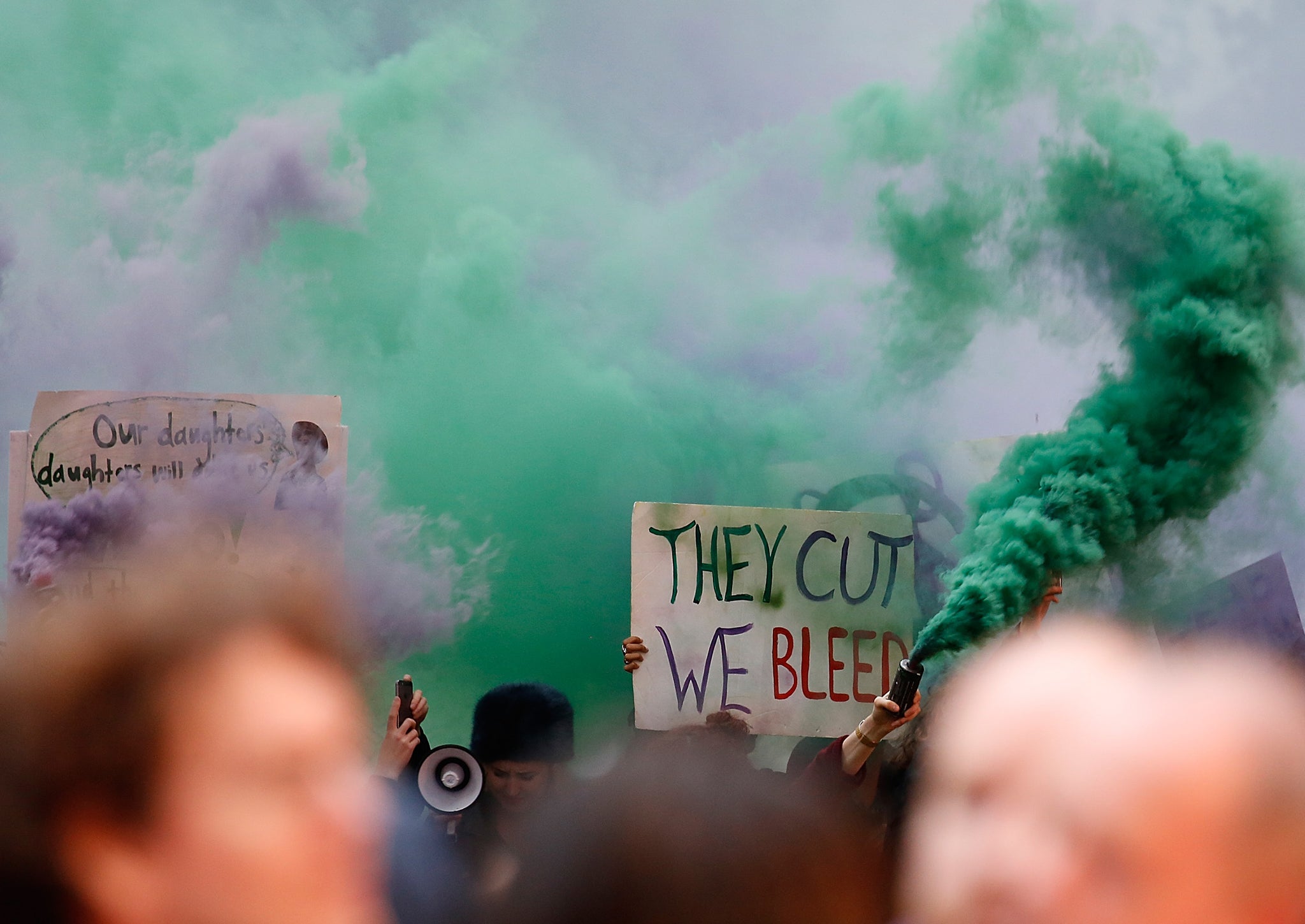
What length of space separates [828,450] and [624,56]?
0.76m

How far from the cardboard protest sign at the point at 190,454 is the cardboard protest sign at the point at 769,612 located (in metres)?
0.55

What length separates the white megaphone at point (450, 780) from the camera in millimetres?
1531

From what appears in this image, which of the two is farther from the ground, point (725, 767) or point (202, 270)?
point (202, 270)

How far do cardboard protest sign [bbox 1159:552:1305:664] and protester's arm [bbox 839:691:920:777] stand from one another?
0.43m

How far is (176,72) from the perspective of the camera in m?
1.66

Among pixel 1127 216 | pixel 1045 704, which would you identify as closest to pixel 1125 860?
pixel 1045 704

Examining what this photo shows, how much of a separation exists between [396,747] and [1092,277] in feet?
4.32

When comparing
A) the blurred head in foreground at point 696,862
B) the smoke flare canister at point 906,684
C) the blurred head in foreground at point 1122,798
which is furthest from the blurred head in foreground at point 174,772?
the smoke flare canister at point 906,684

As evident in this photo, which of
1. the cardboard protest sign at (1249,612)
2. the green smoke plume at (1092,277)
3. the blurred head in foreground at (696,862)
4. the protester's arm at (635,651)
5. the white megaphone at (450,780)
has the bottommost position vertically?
the blurred head in foreground at (696,862)

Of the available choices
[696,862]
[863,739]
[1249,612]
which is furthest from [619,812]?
[1249,612]

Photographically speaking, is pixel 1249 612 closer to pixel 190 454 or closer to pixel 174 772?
pixel 174 772

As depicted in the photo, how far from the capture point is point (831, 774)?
1593 millimetres

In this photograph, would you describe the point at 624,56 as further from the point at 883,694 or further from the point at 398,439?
the point at 883,694

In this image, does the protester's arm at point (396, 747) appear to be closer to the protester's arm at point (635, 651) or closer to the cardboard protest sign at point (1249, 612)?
the protester's arm at point (635, 651)
